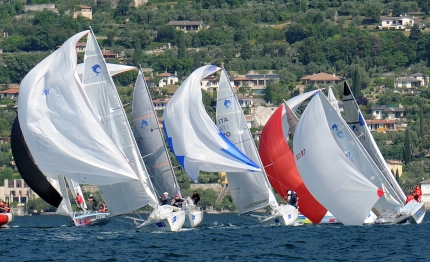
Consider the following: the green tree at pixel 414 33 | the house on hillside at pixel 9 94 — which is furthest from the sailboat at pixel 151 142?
the green tree at pixel 414 33

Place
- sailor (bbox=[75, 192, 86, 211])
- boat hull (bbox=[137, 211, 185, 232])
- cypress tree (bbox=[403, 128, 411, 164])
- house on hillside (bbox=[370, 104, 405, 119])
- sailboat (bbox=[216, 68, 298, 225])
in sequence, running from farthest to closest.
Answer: house on hillside (bbox=[370, 104, 405, 119]), cypress tree (bbox=[403, 128, 411, 164]), sailor (bbox=[75, 192, 86, 211]), sailboat (bbox=[216, 68, 298, 225]), boat hull (bbox=[137, 211, 185, 232])

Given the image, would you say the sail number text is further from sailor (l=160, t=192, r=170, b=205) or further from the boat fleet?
sailor (l=160, t=192, r=170, b=205)

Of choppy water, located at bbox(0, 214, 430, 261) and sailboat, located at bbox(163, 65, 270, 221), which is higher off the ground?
sailboat, located at bbox(163, 65, 270, 221)

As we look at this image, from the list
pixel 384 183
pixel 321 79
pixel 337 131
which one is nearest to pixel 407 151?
pixel 321 79

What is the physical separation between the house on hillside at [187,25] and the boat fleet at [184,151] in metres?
133

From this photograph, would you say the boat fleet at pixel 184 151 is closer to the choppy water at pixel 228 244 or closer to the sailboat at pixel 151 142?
the sailboat at pixel 151 142

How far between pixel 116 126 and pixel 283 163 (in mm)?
7286

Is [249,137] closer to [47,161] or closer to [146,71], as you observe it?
[47,161]

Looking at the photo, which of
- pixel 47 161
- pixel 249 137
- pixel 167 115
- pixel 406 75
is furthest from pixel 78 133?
pixel 406 75

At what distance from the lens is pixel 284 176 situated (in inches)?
1991

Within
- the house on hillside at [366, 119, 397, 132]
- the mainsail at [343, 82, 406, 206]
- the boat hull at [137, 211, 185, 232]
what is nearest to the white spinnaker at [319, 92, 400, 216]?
the mainsail at [343, 82, 406, 206]

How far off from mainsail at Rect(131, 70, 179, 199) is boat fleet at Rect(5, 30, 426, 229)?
1.4 inches

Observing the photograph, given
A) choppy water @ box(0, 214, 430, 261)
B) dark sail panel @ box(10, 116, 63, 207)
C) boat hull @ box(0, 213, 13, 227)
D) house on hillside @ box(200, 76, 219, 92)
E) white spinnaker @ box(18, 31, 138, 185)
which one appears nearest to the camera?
choppy water @ box(0, 214, 430, 261)

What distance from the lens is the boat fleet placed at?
4394 centimetres
